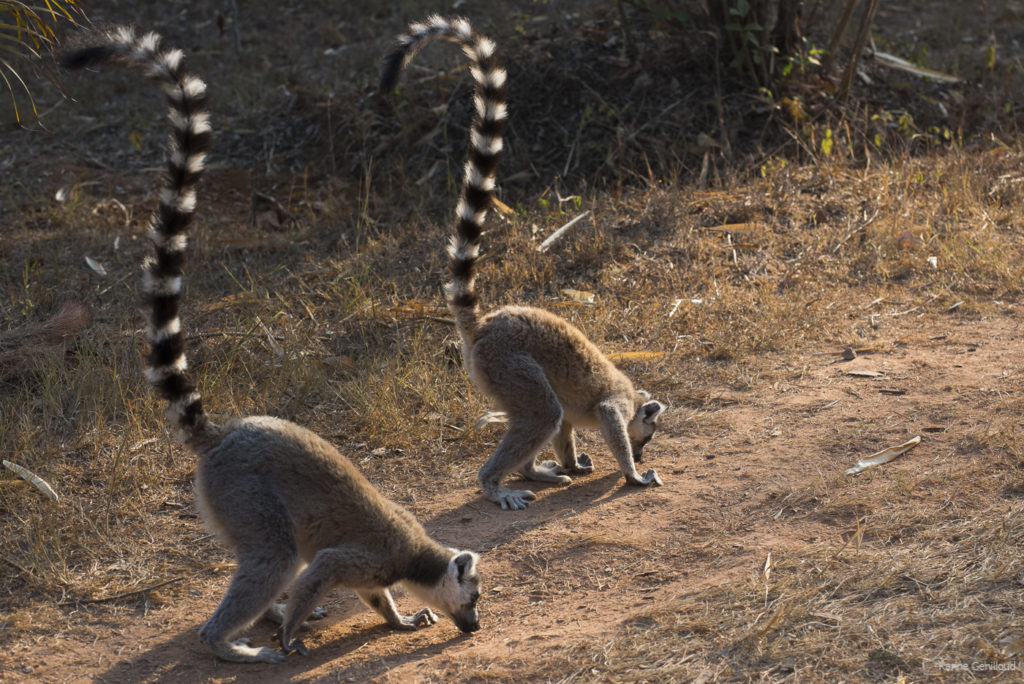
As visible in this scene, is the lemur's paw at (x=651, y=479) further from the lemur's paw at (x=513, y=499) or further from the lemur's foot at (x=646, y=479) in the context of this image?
the lemur's paw at (x=513, y=499)

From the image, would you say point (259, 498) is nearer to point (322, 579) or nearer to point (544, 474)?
point (322, 579)

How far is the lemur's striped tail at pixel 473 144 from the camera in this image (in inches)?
214

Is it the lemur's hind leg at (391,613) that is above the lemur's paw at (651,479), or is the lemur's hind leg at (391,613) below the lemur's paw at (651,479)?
above

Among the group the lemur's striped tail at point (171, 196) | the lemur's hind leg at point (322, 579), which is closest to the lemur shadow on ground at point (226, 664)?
the lemur's hind leg at point (322, 579)

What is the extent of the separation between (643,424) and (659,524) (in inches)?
32.5

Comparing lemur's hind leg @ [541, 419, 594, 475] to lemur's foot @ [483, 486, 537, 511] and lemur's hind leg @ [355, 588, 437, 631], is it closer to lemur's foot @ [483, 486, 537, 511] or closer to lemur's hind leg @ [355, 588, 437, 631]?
lemur's foot @ [483, 486, 537, 511]

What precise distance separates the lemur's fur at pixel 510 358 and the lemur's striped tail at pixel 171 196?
1644 millimetres

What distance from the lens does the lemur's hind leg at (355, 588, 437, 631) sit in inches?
171

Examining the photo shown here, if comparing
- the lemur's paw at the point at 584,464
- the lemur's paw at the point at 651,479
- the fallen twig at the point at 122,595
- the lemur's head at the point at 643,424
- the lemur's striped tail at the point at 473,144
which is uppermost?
the lemur's striped tail at the point at 473,144

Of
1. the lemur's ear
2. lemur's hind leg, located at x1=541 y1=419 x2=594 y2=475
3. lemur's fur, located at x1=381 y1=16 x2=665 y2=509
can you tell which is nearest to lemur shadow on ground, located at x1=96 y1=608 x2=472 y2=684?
the lemur's ear

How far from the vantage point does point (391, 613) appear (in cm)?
441

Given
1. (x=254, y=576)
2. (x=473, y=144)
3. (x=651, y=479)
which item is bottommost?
(x=651, y=479)

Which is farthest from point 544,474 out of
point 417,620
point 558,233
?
point 558,233

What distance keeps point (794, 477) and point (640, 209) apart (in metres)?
4.26
